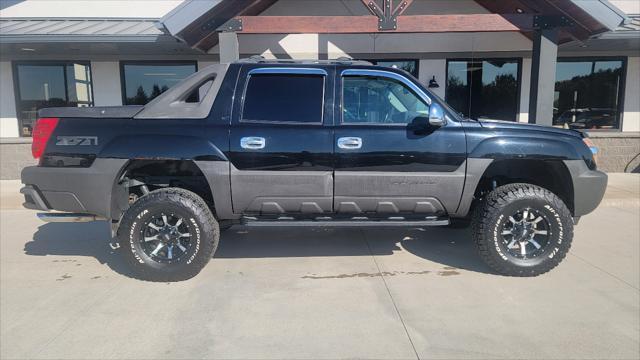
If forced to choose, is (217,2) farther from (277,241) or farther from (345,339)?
(345,339)

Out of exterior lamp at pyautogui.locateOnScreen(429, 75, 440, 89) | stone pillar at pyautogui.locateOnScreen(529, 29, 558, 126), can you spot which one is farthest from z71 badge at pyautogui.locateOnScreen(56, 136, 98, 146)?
exterior lamp at pyautogui.locateOnScreen(429, 75, 440, 89)

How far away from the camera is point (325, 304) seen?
3.75 metres

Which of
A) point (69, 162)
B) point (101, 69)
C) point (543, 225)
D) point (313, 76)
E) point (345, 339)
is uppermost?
point (101, 69)

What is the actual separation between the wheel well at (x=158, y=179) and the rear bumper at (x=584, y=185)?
12.4ft

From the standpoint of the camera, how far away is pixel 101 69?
10.6 metres

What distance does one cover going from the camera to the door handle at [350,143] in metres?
4.25

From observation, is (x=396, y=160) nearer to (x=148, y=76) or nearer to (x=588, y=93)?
(x=148, y=76)

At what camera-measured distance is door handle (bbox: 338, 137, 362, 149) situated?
425 centimetres

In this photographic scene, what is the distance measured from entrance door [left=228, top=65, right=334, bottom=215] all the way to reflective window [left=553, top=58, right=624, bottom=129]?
8.98m

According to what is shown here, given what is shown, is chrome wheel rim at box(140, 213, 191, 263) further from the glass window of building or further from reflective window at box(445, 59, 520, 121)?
reflective window at box(445, 59, 520, 121)

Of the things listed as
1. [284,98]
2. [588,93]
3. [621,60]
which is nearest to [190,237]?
[284,98]

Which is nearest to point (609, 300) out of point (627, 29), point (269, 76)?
point (269, 76)

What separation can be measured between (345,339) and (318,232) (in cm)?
292

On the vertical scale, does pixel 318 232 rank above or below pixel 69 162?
below
